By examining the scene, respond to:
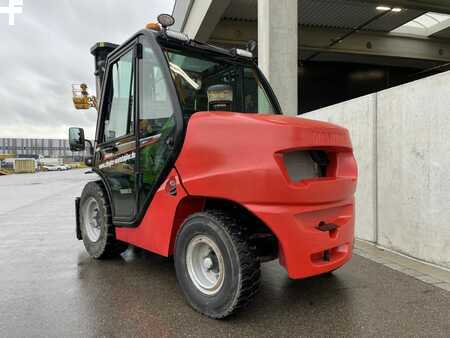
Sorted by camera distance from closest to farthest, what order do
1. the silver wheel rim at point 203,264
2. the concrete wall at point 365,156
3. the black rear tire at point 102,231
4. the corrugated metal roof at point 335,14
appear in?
the silver wheel rim at point 203,264 < the black rear tire at point 102,231 < the concrete wall at point 365,156 < the corrugated metal roof at point 335,14

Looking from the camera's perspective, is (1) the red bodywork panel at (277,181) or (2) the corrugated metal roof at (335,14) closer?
(1) the red bodywork panel at (277,181)

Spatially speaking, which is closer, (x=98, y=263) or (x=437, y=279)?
(x=437, y=279)

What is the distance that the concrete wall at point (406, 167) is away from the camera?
3.82m

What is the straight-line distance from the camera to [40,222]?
7.62 metres

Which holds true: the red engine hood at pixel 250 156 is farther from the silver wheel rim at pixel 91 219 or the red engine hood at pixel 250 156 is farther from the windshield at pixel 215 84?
the silver wheel rim at pixel 91 219

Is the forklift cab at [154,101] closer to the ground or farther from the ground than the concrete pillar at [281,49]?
closer to the ground

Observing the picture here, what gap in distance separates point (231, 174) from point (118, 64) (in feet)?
7.11

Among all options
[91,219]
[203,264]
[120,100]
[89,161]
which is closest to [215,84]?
[120,100]

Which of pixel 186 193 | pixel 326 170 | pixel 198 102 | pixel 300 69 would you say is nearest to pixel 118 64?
pixel 198 102

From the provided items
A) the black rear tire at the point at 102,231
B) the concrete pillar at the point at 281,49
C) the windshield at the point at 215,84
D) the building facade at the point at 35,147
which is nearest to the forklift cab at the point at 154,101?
the windshield at the point at 215,84

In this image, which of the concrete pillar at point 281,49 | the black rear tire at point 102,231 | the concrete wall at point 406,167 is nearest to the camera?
the concrete wall at point 406,167

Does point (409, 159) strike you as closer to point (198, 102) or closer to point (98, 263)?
point (198, 102)

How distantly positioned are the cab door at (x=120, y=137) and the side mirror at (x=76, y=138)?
18.3 inches

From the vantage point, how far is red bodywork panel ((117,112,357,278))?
8.27 feet
